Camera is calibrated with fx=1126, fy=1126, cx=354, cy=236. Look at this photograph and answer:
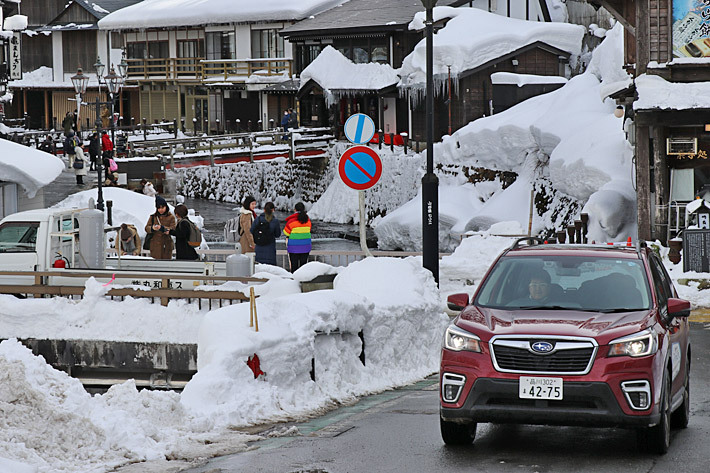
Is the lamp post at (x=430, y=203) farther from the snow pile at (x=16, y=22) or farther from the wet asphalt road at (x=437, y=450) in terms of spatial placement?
the snow pile at (x=16, y=22)

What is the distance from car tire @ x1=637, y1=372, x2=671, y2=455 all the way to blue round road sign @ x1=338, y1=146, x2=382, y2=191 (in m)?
6.88

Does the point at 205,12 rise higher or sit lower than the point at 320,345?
higher

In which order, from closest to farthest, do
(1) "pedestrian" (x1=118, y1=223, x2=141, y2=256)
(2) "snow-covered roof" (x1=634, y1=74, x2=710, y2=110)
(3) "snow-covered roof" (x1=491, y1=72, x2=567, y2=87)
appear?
(1) "pedestrian" (x1=118, y1=223, x2=141, y2=256)
(2) "snow-covered roof" (x1=634, y1=74, x2=710, y2=110)
(3) "snow-covered roof" (x1=491, y1=72, x2=567, y2=87)

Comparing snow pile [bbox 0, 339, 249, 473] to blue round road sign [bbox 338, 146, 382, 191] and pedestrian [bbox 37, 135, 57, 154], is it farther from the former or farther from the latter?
pedestrian [bbox 37, 135, 57, 154]

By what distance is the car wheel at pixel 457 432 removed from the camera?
9.07 metres

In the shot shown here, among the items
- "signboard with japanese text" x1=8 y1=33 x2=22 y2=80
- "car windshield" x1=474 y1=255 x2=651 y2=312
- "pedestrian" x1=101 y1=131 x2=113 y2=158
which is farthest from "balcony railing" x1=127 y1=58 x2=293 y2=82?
"car windshield" x1=474 y1=255 x2=651 y2=312

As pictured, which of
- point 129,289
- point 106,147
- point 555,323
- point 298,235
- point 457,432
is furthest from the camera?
point 106,147

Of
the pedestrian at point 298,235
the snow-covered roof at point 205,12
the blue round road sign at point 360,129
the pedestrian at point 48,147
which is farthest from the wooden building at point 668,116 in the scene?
the snow-covered roof at point 205,12

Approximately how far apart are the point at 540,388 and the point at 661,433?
3.56 ft

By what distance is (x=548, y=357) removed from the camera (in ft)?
27.6

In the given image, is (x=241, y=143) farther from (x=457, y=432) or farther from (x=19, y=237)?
(x=457, y=432)

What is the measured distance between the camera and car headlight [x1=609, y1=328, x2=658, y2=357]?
844 cm

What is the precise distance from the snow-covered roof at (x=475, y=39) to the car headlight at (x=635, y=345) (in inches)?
1565

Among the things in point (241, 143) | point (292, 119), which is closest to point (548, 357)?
point (241, 143)
